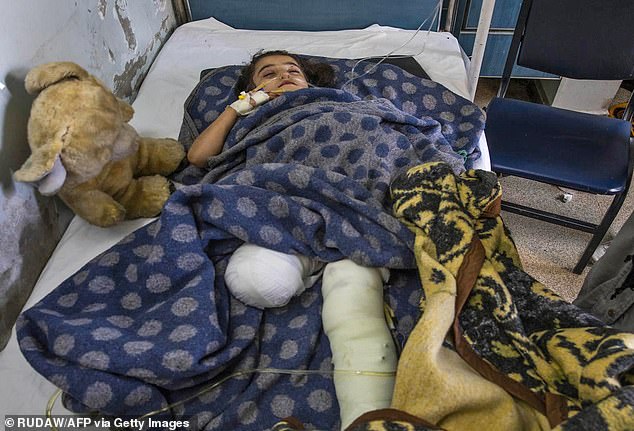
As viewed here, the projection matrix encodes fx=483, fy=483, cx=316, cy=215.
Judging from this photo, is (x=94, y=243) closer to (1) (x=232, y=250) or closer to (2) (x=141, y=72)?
(1) (x=232, y=250)

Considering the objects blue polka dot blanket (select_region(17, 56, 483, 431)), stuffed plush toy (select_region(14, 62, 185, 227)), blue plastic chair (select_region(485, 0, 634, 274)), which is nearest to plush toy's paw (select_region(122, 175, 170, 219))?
stuffed plush toy (select_region(14, 62, 185, 227))

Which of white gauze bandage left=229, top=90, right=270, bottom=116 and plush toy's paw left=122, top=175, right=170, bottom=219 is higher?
white gauze bandage left=229, top=90, right=270, bottom=116

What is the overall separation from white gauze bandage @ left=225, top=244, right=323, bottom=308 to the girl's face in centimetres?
59

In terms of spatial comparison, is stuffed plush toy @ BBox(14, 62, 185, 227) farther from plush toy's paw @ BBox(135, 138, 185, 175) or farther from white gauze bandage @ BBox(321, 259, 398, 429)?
white gauze bandage @ BBox(321, 259, 398, 429)

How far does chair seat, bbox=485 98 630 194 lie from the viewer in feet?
4.51

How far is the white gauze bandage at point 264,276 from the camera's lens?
89 cm

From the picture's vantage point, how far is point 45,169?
2.94 feet

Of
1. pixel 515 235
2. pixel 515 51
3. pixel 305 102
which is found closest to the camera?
pixel 305 102

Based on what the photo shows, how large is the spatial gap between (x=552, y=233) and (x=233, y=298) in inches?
53.3

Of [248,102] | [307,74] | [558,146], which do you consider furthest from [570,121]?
[248,102]

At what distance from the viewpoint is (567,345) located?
0.72m

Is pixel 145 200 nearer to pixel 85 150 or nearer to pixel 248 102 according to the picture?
pixel 85 150

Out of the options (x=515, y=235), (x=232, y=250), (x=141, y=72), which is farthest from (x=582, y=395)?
(x=141, y=72)

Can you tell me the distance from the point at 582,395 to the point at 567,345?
0.27ft
